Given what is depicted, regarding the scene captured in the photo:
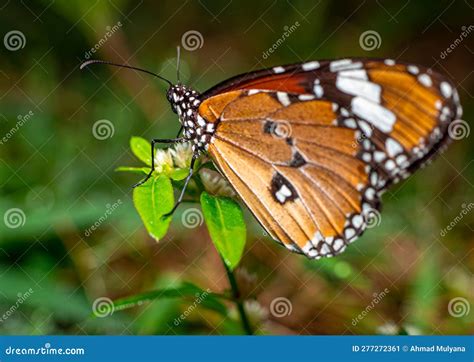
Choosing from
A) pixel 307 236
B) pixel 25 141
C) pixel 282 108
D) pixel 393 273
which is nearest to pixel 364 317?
pixel 393 273

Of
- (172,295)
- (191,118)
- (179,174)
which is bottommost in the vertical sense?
(172,295)

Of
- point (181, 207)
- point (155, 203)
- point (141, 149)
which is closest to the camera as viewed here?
point (155, 203)

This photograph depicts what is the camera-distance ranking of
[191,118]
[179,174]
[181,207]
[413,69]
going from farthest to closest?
Answer: [181,207] < [191,118] < [413,69] < [179,174]

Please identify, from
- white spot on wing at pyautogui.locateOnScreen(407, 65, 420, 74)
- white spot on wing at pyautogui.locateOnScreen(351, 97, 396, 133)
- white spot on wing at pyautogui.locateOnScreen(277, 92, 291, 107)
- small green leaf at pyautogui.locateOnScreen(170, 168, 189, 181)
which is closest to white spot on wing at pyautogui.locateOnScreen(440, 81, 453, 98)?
white spot on wing at pyautogui.locateOnScreen(407, 65, 420, 74)

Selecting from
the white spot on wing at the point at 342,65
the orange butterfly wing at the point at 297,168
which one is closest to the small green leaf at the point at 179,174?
the orange butterfly wing at the point at 297,168

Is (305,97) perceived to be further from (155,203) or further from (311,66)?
(155,203)

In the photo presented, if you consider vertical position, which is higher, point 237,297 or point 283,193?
point 283,193

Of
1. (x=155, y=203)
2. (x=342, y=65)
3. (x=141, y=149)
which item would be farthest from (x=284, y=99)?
(x=155, y=203)

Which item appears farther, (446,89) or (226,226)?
(446,89)

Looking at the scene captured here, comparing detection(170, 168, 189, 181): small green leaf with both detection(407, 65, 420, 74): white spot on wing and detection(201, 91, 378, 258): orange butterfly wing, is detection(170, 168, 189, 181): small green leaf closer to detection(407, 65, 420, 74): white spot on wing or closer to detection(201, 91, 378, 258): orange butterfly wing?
detection(201, 91, 378, 258): orange butterfly wing
